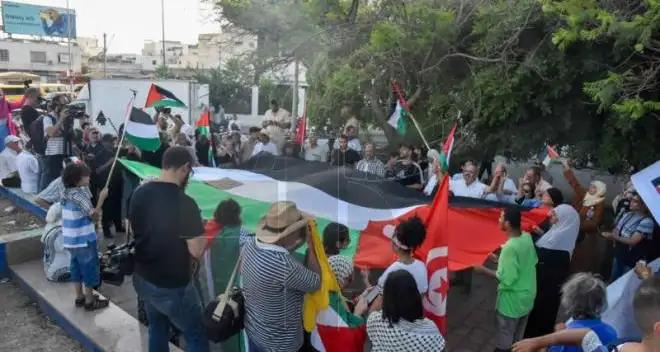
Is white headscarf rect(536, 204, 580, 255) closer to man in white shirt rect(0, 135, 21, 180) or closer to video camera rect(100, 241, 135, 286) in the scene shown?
video camera rect(100, 241, 135, 286)

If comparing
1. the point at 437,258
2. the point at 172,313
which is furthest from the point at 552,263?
the point at 172,313

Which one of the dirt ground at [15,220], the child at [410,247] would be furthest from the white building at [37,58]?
the child at [410,247]

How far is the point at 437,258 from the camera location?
11.4 feet

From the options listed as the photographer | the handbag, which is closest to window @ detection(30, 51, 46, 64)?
the photographer

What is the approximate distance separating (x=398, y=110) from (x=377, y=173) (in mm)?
939

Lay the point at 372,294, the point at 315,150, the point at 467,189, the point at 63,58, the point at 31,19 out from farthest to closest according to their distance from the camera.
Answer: the point at 63,58, the point at 31,19, the point at 315,150, the point at 467,189, the point at 372,294

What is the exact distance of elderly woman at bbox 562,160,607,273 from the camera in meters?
5.67

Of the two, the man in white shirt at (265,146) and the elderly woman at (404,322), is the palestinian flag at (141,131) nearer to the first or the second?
the man in white shirt at (265,146)

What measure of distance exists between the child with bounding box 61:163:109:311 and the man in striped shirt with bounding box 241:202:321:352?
7.38ft

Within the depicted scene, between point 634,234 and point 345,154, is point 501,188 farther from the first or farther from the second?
point 345,154

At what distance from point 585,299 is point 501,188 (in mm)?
3470

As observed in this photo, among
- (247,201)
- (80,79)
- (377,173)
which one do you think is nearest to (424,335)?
(247,201)

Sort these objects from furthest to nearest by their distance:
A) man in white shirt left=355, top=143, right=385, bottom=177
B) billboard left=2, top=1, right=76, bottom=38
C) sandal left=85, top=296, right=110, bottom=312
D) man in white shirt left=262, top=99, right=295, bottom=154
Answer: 1. billboard left=2, top=1, right=76, bottom=38
2. man in white shirt left=262, top=99, right=295, bottom=154
3. man in white shirt left=355, top=143, right=385, bottom=177
4. sandal left=85, top=296, right=110, bottom=312

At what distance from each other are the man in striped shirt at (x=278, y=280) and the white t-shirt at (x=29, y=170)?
7089 mm
